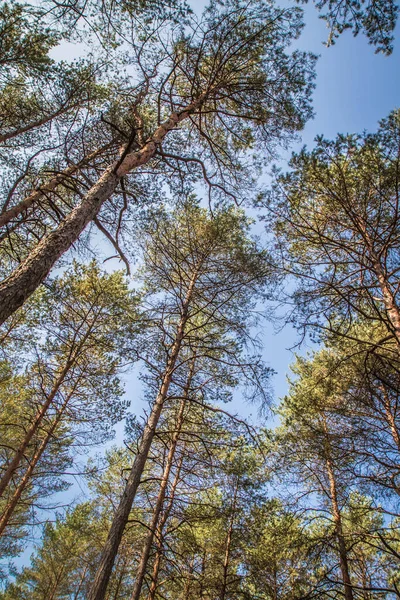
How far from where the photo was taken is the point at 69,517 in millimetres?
11719

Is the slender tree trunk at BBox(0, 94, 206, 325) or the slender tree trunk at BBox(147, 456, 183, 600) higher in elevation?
the slender tree trunk at BBox(0, 94, 206, 325)

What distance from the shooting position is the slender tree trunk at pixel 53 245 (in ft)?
9.04

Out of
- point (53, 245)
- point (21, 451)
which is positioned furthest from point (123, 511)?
point (21, 451)

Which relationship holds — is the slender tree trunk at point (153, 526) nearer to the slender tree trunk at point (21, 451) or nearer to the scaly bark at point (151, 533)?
the scaly bark at point (151, 533)

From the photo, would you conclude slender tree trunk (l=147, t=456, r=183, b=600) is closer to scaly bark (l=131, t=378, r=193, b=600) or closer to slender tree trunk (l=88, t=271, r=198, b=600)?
scaly bark (l=131, t=378, r=193, b=600)

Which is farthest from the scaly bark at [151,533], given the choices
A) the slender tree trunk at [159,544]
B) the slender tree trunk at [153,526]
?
the slender tree trunk at [159,544]

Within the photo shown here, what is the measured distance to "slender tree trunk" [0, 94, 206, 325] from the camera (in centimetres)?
276

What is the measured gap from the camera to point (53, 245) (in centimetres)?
350

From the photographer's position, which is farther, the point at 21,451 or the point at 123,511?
the point at 21,451

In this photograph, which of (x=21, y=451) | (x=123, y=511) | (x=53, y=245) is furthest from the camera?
(x=21, y=451)

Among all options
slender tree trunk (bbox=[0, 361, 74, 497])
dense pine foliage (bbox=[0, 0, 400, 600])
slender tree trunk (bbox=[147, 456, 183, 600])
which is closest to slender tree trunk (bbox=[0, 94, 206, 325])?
dense pine foliage (bbox=[0, 0, 400, 600])

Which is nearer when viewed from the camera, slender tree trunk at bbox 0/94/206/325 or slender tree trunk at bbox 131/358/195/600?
slender tree trunk at bbox 0/94/206/325

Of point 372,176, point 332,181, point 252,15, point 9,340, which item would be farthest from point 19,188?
point 372,176

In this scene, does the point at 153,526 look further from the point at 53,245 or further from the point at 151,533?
the point at 53,245
